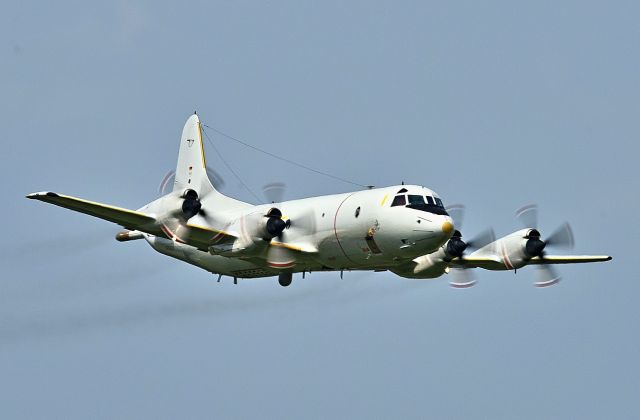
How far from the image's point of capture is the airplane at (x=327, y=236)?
36969 millimetres

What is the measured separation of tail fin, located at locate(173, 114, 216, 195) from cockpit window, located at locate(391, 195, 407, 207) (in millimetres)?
9016

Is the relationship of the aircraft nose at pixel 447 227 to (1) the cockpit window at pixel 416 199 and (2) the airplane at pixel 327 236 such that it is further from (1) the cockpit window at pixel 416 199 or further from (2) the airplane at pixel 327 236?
(1) the cockpit window at pixel 416 199

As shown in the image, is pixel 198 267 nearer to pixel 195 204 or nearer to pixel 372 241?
pixel 195 204

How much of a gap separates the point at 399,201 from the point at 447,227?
1.88 meters

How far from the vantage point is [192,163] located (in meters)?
44.8

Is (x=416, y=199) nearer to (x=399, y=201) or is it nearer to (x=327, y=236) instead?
(x=399, y=201)

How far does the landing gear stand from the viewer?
40812 mm

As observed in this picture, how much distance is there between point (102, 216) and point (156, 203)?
2.39m

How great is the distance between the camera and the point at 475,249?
137 ft

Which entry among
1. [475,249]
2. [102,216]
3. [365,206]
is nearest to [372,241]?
[365,206]

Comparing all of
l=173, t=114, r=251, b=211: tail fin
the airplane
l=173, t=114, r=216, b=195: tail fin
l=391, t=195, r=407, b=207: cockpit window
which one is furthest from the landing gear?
l=391, t=195, r=407, b=207: cockpit window

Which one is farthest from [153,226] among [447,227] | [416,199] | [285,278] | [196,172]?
[447,227]

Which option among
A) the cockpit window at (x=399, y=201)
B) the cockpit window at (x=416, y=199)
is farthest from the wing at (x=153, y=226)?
the cockpit window at (x=416, y=199)

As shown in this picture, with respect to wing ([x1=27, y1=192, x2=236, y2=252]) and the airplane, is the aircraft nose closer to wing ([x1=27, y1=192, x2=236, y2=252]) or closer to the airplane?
the airplane
